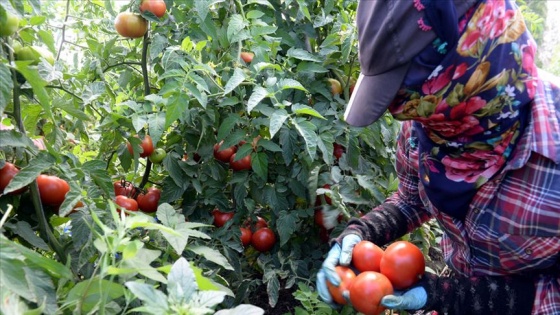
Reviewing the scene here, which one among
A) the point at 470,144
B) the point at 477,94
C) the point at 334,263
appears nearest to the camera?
the point at 477,94

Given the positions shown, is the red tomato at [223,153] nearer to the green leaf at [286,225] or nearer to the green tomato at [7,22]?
the green leaf at [286,225]

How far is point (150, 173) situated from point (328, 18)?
33.1 inches

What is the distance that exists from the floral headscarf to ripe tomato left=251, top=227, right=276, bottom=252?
25.7 inches

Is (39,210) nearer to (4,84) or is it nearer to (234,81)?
(4,84)

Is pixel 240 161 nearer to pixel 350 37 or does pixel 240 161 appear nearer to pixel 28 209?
pixel 350 37

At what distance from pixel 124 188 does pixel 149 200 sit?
10cm

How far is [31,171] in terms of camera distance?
3.83ft

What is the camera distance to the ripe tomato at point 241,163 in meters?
1.76

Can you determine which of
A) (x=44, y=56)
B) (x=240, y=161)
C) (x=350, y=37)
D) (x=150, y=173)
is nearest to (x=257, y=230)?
(x=240, y=161)

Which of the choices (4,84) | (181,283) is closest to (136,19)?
(4,84)

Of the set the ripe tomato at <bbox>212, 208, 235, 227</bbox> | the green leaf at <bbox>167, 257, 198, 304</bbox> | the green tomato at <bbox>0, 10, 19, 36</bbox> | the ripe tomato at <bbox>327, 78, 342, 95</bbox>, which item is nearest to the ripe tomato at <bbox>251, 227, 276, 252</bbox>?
the ripe tomato at <bbox>212, 208, 235, 227</bbox>

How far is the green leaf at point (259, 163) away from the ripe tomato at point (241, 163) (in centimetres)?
7

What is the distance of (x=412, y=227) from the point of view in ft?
5.62

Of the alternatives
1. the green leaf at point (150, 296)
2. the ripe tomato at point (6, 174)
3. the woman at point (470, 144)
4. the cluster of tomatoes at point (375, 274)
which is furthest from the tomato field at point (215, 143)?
the green leaf at point (150, 296)
